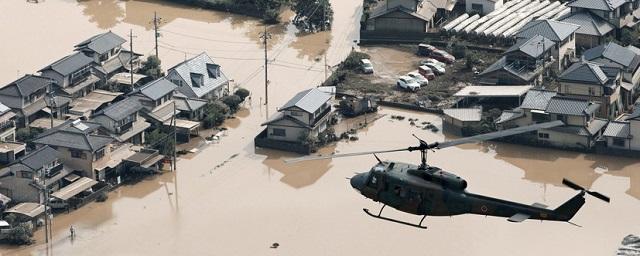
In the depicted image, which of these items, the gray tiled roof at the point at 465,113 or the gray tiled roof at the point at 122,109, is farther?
the gray tiled roof at the point at 465,113

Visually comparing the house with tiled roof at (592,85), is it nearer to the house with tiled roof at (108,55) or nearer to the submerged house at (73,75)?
the house with tiled roof at (108,55)

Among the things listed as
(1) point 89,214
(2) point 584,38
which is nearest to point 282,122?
(1) point 89,214

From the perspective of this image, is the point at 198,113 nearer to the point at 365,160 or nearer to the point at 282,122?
the point at 282,122

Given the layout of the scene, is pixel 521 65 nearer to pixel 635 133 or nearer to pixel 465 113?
pixel 465 113

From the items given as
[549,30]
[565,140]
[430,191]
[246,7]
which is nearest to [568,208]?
[430,191]

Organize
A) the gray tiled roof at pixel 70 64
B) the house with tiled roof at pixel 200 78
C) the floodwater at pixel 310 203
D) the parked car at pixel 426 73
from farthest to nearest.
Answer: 1. the parked car at pixel 426 73
2. the house with tiled roof at pixel 200 78
3. the gray tiled roof at pixel 70 64
4. the floodwater at pixel 310 203

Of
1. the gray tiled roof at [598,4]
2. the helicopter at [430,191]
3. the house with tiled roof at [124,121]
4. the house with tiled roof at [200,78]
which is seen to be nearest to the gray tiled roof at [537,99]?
the gray tiled roof at [598,4]

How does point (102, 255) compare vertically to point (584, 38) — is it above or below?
below
